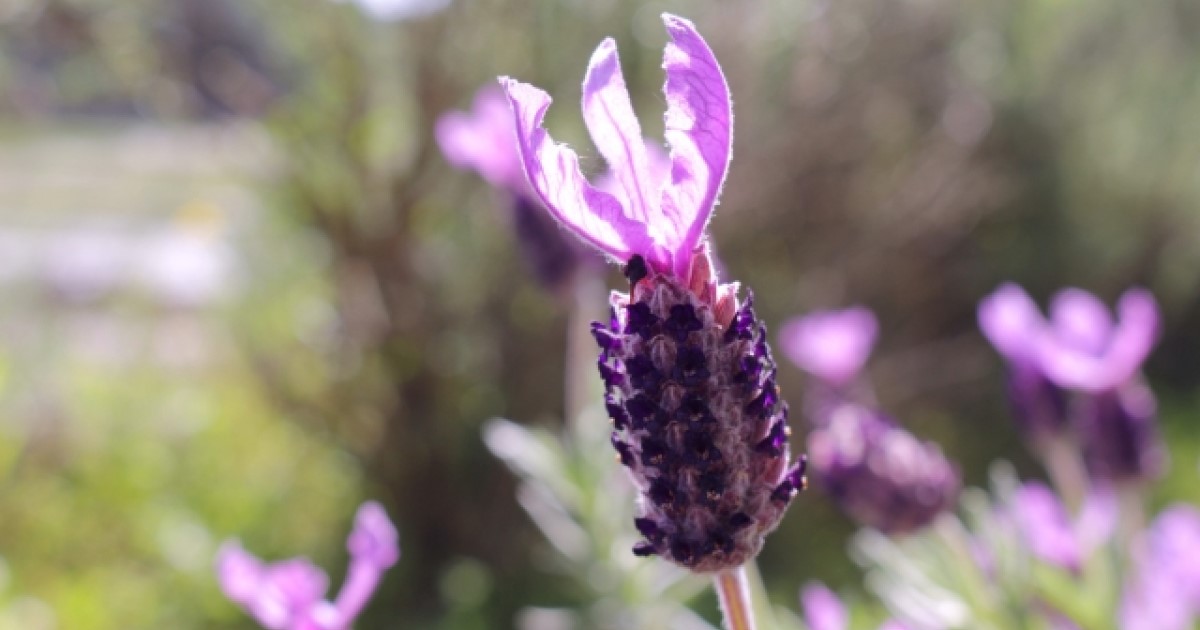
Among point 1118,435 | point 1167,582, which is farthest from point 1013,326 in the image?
point 1167,582

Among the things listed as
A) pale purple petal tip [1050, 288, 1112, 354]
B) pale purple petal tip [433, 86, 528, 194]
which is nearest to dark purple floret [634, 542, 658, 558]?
pale purple petal tip [1050, 288, 1112, 354]

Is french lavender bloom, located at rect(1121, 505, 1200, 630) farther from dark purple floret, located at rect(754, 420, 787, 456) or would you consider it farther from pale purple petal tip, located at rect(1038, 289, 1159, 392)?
dark purple floret, located at rect(754, 420, 787, 456)

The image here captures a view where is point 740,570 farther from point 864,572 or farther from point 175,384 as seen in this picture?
point 175,384

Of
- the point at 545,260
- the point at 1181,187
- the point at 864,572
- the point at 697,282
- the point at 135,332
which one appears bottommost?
the point at 135,332

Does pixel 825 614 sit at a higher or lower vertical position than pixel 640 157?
lower

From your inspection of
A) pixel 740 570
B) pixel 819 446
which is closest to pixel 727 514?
pixel 740 570

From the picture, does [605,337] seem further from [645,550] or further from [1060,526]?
[1060,526]

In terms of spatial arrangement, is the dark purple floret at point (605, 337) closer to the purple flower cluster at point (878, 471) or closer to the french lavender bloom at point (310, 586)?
the french lavender bloom at point (310, 586)

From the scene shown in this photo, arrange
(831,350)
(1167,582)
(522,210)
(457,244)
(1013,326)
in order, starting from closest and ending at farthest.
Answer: (1167,582) → (1013,326) → (831,350) → (522,210) → (457,244)
